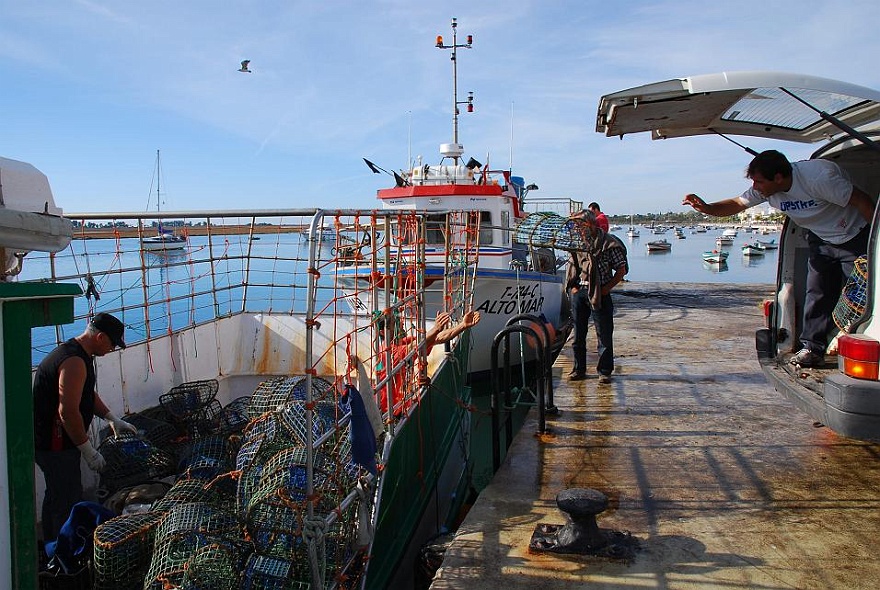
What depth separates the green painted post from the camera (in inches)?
83.4

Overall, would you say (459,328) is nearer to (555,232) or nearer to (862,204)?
(862,204)

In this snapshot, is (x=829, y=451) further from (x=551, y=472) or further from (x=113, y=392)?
(x=113, y=392)

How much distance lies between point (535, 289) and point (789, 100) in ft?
26.4

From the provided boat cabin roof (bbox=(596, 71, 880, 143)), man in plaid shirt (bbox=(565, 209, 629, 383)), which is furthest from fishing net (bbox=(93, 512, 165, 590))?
man in plaid shirt (bbox=(565, 209, 629, 383))

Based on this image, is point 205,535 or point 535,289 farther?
point 535,289

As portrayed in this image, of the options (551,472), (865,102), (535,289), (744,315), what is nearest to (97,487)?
(551,472)

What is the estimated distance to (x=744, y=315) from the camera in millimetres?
11945

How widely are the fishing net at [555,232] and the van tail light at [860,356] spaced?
130 inches

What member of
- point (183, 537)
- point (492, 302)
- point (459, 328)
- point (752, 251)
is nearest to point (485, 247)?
point (492, 302)

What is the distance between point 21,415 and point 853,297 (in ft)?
15.4

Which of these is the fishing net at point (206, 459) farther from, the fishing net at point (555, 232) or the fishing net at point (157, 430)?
the fishing net at point (555, 232)

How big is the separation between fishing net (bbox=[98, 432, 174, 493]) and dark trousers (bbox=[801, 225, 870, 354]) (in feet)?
16.8

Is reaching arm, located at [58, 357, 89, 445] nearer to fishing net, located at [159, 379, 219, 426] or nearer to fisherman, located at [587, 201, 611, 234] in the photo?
fishing net, located at [159, 379, 219, 426]

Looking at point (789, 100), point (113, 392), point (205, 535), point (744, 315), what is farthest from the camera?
point (744, 315)
